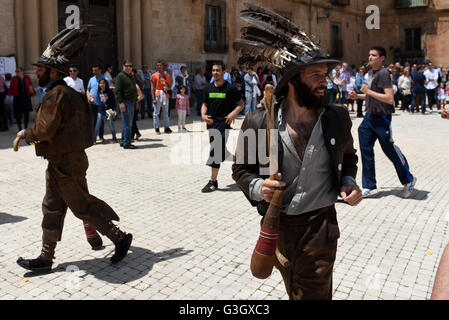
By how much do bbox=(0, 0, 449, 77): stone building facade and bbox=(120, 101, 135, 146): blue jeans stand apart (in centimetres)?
486

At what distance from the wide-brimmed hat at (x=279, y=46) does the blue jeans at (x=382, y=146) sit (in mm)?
4342

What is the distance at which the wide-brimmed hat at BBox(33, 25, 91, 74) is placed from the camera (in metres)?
4.73

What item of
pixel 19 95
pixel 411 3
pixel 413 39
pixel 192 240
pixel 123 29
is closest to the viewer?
pixel 192 240

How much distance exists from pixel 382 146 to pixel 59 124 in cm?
453

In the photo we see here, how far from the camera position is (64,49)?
4.83 metres

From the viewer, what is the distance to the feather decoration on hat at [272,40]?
2914mm

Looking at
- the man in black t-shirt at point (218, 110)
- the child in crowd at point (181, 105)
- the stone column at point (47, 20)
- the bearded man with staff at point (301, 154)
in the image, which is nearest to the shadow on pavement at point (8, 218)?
the man in black t-shirt at point (218, 110)

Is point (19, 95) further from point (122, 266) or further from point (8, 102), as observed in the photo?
point (122, 266)

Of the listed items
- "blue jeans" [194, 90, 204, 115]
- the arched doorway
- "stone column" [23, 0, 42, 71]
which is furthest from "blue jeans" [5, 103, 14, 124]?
"blue jeans" [194, 90, 204, 115]

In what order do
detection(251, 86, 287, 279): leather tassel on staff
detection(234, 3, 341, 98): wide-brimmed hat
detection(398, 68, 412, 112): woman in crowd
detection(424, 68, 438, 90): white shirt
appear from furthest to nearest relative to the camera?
detection(424, 68, 438, 90): white shirt → detection(398, 68, 412, 112): woman in crowd → detection(234, 3, 341, 98): wide-brimmed hat → detection(251, 86, 287, 279): leather tassel on staff

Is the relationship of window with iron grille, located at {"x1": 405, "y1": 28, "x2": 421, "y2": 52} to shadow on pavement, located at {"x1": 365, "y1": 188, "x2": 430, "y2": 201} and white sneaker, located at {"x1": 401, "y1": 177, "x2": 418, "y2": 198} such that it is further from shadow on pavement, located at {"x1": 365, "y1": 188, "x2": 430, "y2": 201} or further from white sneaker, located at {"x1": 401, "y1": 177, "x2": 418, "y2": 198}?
white sneaker, located at {"x1": 401, "y1": 177, "x2": 418, "y2": 198}

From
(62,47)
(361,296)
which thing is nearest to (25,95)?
(62,47)

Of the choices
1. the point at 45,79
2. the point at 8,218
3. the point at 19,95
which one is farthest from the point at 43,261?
the point at 19,95

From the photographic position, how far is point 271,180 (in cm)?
272
